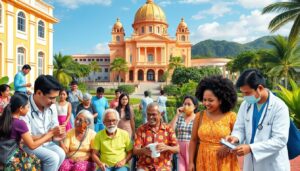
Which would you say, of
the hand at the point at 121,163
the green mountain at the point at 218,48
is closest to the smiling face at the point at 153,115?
the hand at the point at 121,163

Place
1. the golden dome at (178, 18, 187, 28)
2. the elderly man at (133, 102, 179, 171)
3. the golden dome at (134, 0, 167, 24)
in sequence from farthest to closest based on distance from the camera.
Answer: the golden dome at (178, 18, 187, 28)
the golden dome at (134, 0, 167, 24)
the elderly man at (133, 102, 179, 171)

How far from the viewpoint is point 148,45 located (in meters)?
55.4

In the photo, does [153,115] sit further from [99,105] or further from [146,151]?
[99,105]

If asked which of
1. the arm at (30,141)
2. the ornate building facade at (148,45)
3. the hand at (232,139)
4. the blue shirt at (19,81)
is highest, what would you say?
the ornate building facade at (148,45)

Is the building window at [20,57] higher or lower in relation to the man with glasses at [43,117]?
higher

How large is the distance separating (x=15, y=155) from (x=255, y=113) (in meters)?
2.52

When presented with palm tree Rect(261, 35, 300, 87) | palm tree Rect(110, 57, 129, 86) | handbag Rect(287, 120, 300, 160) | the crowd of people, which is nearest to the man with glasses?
the crowd of people

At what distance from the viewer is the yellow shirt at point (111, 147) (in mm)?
3912

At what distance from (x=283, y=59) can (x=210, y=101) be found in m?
25.2

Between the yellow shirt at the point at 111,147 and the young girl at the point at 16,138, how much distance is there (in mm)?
944

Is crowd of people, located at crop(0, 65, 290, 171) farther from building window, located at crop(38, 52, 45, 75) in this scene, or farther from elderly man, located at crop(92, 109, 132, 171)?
building window, located at crop(38, 52, 45, 75)

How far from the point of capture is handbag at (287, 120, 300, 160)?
9.15ft

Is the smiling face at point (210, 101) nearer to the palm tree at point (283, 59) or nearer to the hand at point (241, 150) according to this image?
the hand at point (241, 150)

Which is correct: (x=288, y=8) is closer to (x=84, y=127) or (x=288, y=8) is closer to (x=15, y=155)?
(x=84, y=127)
